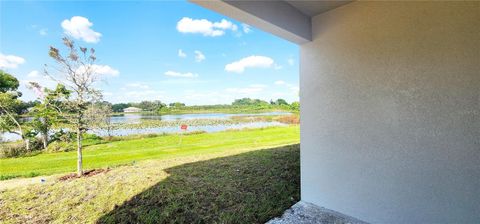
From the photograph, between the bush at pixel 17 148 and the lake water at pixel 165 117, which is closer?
the bush at pixel 17 148

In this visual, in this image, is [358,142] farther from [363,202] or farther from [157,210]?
[157,210]

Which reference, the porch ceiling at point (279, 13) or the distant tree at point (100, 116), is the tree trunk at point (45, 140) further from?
the porch ceiling at point (279, 13)

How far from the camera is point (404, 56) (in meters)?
1.68

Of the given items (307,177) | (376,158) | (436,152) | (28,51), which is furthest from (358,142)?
(28,51)

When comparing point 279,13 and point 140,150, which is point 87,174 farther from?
point 279,13

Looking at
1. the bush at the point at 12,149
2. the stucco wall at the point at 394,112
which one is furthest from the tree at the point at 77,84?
the stucco wall at the point at 394,112

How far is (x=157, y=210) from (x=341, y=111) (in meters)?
2.19

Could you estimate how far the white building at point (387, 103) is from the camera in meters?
1.43

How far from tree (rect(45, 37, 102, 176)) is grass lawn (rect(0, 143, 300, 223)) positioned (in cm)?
58

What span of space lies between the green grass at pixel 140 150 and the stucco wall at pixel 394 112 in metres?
3.07

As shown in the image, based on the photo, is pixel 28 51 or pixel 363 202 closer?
pixel 363 202

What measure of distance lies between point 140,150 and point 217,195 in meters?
2.33

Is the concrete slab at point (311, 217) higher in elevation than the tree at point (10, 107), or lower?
lower

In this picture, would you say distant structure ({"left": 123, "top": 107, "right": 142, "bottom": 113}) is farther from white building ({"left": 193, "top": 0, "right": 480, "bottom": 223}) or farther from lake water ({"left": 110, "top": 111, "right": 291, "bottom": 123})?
white building ({"left": 193, "top": 0, "right": 480, "bottom": 223})
